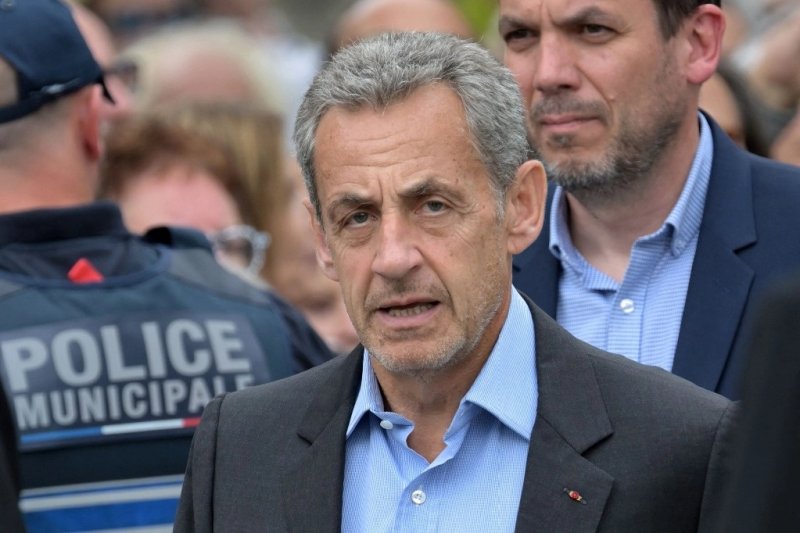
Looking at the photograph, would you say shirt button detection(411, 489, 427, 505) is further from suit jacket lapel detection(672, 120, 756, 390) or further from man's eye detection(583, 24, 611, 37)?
man's eye detection(583, 24, 611, 37)

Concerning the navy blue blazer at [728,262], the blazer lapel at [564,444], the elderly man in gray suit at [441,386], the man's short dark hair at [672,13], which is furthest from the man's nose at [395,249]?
the man's short dark hair at [672,13]

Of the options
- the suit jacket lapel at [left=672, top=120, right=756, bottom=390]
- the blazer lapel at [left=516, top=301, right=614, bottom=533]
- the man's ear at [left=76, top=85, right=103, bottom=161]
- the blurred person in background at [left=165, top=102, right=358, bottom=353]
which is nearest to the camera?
the blazer lapel at [left=516, top=301, right=614, bottom=533]

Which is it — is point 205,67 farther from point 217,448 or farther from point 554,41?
point 217,448

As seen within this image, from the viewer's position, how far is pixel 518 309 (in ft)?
8.98

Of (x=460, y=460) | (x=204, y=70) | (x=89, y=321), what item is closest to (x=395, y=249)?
(x=460, y=460)

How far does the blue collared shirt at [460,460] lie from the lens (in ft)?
8.16

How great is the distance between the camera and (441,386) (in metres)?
2.65

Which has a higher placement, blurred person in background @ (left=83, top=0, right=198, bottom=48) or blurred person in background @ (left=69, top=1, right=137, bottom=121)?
blurred person in background @ (left=69, top=1, right=137, bottom=121)

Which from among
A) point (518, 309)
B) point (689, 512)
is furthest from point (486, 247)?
point (689, 512)

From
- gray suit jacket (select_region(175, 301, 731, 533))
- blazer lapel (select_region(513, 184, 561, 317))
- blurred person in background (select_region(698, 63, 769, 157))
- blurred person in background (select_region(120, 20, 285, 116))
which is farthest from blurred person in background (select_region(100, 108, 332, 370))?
gray suit jacket (select_region(175, 301, 731, 533))

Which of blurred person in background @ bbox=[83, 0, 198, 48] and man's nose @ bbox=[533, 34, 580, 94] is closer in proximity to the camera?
man's nose @ bbox=[533, 34, 580, 94]

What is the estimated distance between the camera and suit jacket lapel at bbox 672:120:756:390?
3217 millimetres

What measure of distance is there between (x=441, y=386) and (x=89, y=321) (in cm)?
152

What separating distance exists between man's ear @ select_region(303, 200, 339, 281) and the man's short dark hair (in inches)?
45.8
